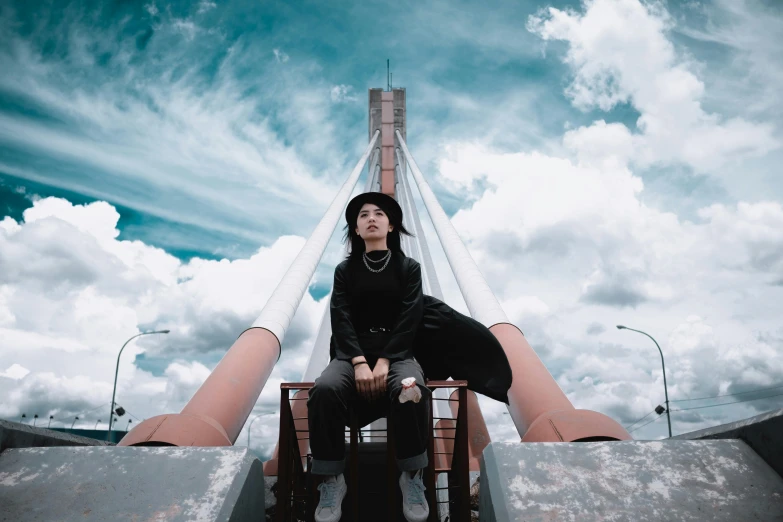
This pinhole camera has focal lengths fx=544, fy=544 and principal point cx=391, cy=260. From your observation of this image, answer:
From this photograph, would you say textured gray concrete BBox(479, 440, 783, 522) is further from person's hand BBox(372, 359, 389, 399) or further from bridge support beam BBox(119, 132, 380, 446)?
bridge support beam BBox(119, 132, 380, 446)

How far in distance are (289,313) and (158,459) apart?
275cm

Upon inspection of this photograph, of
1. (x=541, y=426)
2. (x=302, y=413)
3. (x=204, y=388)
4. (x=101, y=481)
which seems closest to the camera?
(x=101, y=481)

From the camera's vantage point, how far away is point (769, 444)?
254 centimetres

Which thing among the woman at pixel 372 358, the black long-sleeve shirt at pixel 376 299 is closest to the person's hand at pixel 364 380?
the woman at pixel 372 358

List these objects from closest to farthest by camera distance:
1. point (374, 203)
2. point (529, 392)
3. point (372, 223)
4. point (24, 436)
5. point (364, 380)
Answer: point (364, 380) < point (24, 436) < point (372, 223) < point (374, 203) < point (529, 392)

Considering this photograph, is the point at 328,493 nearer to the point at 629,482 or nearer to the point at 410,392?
the point at 410,392

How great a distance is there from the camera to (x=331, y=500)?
8.71ft

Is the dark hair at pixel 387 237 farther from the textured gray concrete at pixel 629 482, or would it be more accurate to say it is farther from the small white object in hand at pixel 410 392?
the textured gray concrete at pixel 629 482

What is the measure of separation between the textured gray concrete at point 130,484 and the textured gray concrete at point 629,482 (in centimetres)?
117

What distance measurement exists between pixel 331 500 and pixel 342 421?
0.38 m

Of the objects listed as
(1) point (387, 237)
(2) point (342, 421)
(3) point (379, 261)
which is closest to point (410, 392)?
(2) point (342, 421)

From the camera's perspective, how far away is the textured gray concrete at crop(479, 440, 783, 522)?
2.37m

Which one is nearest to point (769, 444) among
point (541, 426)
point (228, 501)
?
point (541, 426)

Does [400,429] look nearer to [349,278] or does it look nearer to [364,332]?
[364,332]
